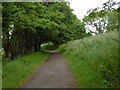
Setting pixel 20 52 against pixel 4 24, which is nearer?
pixel 4 24

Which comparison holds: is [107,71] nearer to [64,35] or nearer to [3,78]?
[3,78]

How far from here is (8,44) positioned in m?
20.2

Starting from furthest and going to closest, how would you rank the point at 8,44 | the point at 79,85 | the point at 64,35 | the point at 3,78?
the point at 64,35, the point at 8,44, the point at 3,78, the point at 79,85

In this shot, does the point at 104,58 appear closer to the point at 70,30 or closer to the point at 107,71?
the point at 107,71

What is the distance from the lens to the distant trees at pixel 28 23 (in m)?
13.8

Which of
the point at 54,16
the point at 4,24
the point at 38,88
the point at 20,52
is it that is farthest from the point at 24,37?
the point at 38,88

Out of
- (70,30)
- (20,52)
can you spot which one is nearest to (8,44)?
(20,52)

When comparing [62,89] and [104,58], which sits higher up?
[104,58]

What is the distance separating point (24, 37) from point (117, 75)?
20.0 meters

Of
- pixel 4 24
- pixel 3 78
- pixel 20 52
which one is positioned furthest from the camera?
pixel 20 52

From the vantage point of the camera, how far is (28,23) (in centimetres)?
1705

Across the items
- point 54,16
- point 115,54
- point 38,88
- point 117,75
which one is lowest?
point 38,88

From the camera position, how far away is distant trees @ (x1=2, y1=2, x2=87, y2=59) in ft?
45.3

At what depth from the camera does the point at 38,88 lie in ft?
28.9
